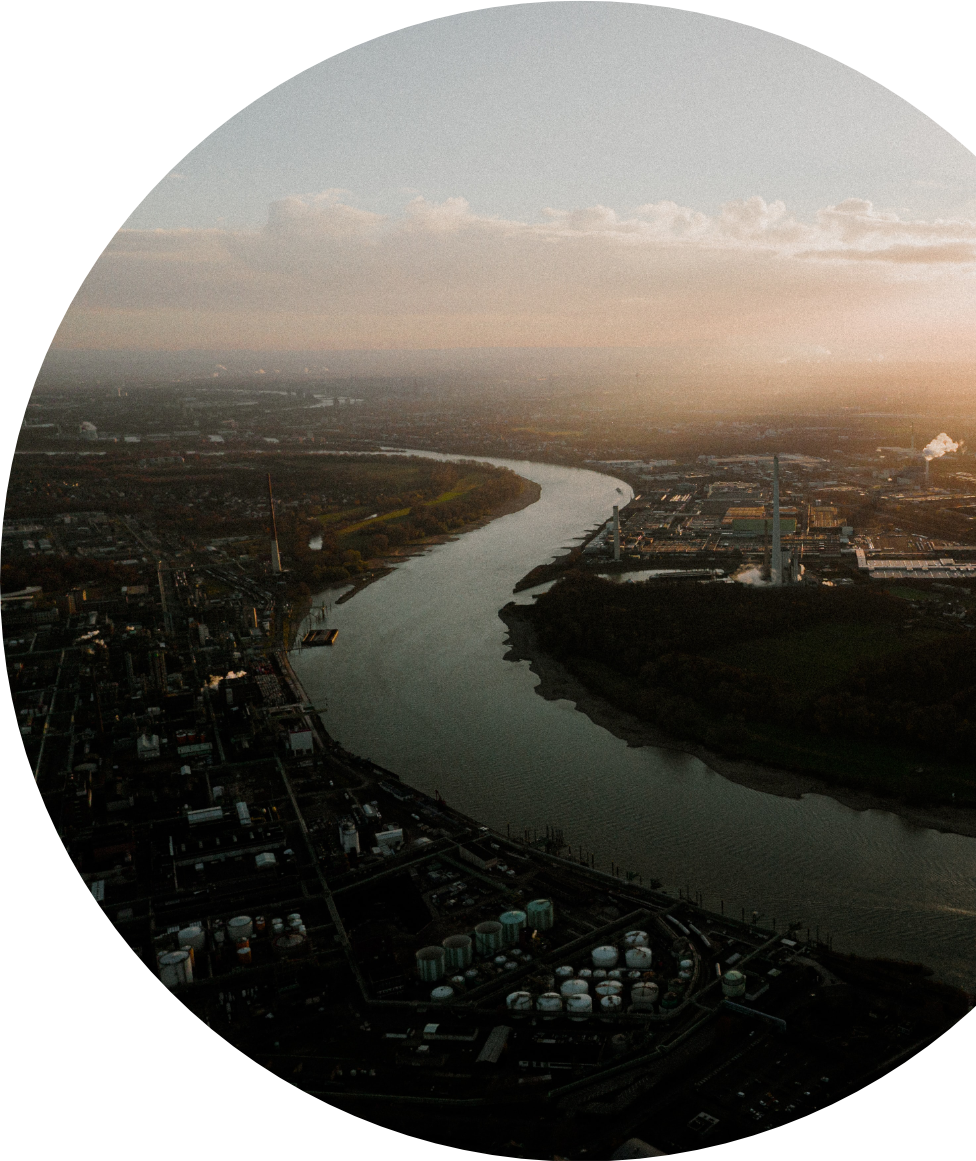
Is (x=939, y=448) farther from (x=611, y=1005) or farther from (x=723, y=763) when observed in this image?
(x=611, y=1005)

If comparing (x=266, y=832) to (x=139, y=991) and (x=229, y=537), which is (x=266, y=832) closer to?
(x=139, y=991)

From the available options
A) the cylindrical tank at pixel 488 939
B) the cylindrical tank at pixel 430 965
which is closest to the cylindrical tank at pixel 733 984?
the cylindrical tank at pixel 488 939

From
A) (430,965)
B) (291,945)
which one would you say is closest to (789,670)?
(430,965)

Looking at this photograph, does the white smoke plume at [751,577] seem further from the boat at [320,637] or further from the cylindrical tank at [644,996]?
the cylindrical tank at [644,996]

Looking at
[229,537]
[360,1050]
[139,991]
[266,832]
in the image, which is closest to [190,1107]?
[139,991]

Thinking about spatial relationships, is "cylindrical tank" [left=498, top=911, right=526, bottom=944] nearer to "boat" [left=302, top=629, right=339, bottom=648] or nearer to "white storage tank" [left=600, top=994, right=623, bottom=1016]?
"white storage tank" [left=600, top=994, right=623, bottom=1016]

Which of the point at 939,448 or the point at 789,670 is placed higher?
the point at 939,448
